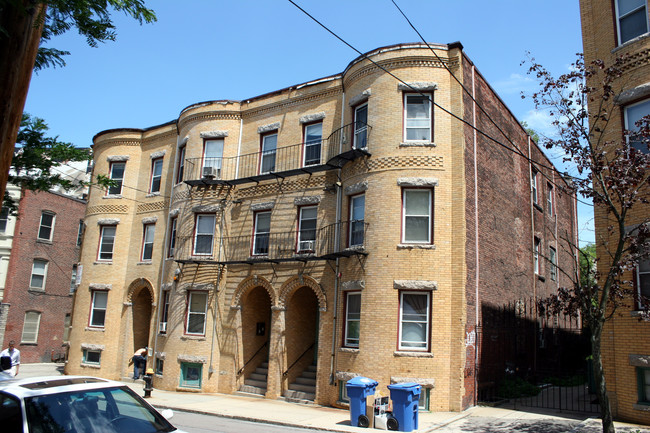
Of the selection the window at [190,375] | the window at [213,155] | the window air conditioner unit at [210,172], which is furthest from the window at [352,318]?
the window at [213,155]

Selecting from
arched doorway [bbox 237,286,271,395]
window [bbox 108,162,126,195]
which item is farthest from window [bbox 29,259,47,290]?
arched doorway [bbox 237,286,271,395]

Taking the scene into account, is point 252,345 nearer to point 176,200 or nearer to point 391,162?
point 176,200

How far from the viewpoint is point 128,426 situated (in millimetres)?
6250

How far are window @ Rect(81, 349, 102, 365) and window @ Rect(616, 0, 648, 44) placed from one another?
2448 centimetres

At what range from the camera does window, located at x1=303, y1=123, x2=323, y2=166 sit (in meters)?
20.9

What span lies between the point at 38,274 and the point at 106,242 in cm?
1204

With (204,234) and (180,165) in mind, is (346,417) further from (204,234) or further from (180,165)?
(180,165)

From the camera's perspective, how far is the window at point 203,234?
2257 cm

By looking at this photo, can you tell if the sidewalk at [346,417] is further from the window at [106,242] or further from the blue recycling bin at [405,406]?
the window at [106,242]

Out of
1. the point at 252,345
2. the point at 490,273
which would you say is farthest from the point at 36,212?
the point at 490,273

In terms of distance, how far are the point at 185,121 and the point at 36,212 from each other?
17331 mm

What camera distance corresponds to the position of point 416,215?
17.4 meters

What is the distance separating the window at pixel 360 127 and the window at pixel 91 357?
1604 centimetres

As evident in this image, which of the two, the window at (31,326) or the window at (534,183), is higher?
the window at (534,183)
